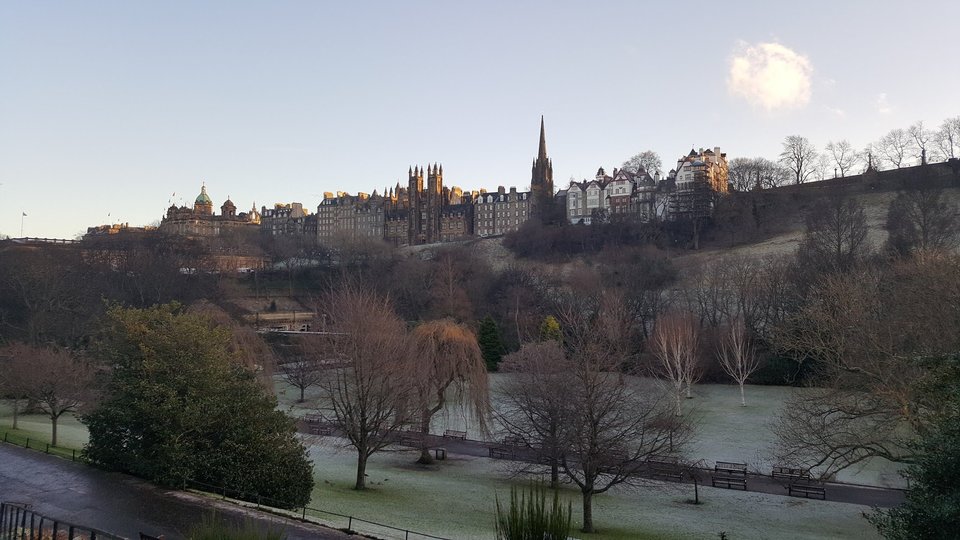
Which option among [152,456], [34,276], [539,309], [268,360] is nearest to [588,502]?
[152,456]

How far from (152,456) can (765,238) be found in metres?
71.7

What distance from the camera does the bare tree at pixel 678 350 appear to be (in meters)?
36.5

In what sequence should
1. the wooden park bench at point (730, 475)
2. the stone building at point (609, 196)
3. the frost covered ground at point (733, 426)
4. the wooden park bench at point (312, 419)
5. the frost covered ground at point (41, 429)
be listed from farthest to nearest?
1. the stone building at point (609, 196)
2. the wooden park bench at point (312, 419)
3. the frost covered ground at point (41, 429)
4. the frost covered ground at point (733, 426)
5. the wooden park bench at point (730, 475)

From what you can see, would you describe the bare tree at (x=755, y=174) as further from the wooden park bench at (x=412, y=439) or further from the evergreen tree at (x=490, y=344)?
the wooden park bench at (x=412, y=439)

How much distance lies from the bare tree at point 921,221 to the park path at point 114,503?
172 ft

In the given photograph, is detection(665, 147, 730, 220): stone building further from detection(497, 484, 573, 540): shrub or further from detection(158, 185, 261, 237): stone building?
detection(158, 185, 261, 237): stone building

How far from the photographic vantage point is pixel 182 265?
264 ft

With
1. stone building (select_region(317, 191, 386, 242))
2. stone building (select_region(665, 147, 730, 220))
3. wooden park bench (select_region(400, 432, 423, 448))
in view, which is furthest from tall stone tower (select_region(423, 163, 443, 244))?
wooden park bench (select_region(400, 432, 423, 448))

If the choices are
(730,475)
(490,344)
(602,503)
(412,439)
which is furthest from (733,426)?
(490,344)

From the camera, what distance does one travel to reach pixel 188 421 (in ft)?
55.9

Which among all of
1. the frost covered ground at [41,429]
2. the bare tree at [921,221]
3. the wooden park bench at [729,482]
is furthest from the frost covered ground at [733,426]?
the bare tree at [921,221]

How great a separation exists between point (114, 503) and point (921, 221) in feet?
221

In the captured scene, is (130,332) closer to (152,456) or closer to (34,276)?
(152,456)

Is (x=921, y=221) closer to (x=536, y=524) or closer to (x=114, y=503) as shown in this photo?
(x=536, y=524)
